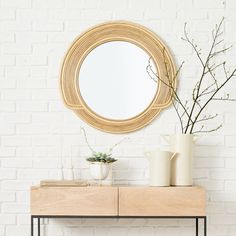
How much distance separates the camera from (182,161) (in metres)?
2.99

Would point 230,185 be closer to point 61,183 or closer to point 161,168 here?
point 161,168

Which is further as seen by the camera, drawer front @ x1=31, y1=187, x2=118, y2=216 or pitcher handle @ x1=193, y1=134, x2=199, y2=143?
pitcher handle @ x1=193, y1=134, x2=199, y2=143

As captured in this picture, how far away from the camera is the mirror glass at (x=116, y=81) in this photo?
10.7 feet

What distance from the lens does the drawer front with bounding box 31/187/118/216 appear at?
2.90 metres

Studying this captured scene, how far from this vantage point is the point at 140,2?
10.8 ft

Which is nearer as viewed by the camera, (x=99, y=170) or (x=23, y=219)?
(x=99, y=170)

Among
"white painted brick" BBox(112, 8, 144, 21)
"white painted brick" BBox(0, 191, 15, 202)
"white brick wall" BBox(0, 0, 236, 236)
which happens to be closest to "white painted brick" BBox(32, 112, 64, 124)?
"white brick wall" BBox(0, 0, 236, 236)

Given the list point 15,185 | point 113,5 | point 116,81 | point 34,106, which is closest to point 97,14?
point 113,5

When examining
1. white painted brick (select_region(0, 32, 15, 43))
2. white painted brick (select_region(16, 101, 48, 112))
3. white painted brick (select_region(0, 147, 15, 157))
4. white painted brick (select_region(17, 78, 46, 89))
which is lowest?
white painted brick (select_region(0, 147, 15, 157))

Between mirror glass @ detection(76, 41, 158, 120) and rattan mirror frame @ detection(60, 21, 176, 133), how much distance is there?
0.03m

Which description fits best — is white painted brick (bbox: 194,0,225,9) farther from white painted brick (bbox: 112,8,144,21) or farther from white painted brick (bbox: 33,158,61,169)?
white painted brick (bbox: 33,158,61,169)

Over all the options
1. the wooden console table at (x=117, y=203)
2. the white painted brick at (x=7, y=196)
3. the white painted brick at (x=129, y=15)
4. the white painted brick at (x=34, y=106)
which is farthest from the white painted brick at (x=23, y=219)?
the white painted brick at (x=129, y=15)

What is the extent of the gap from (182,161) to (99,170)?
1.54 feet

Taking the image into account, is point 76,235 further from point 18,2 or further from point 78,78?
point 18,2
